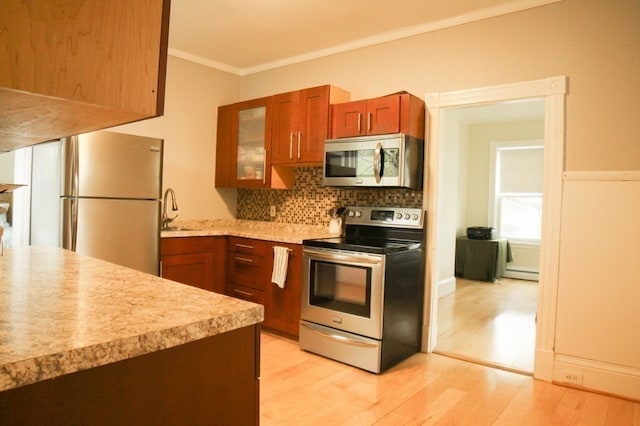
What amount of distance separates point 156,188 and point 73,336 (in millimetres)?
2825

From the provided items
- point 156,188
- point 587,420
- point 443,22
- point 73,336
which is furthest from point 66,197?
point 587,420

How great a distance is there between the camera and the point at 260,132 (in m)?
3.98

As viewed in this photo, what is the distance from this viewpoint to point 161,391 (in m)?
0.79

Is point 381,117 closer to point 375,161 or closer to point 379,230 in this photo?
point 375,161

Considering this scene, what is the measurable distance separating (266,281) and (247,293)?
281mm

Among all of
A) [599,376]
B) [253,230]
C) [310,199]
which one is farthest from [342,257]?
[599,376]

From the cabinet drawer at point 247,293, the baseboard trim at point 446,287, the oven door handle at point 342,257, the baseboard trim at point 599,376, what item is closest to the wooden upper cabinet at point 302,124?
the oven door handle at point 342,257

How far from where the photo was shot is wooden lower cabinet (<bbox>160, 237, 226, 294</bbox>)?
348 centimetres

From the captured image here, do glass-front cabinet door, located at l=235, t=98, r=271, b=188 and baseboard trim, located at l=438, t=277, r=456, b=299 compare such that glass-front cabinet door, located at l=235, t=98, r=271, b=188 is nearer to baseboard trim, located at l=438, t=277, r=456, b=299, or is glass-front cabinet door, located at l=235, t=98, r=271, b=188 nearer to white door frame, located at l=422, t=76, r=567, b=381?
white door frame, located at l=422, t=76, r=567, b=381

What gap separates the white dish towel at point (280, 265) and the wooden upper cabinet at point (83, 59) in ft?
8.27

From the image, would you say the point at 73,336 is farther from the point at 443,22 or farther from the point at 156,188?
the point at 443,22

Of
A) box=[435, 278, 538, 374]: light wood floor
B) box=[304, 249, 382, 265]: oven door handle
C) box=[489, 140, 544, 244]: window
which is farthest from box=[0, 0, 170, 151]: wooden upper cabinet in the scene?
box=[489, 140, 544, 244]: window

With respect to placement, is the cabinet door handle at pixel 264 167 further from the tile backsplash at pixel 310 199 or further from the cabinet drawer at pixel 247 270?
the cabinet drawer at pixel 247 270

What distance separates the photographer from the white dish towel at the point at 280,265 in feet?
10.8
